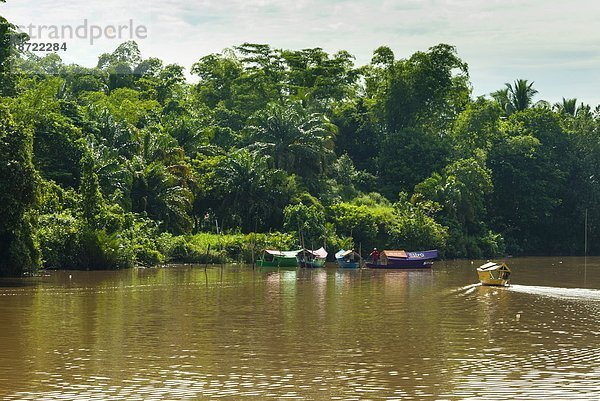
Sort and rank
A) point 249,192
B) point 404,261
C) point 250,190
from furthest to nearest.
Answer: point 249,192, point 250,190, point 404,261

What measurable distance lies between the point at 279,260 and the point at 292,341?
34721mm

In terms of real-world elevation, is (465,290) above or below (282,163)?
below

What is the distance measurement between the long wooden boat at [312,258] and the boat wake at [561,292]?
17.5 meters

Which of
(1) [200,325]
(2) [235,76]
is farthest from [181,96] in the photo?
(1) [200,325]

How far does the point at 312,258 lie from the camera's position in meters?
60.8

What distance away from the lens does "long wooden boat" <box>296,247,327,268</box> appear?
6006 cm

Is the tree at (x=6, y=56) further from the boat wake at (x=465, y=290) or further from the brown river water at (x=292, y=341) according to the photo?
the boat wake at (x=465, y=290)

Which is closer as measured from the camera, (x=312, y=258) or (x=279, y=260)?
(x=279, y=260)

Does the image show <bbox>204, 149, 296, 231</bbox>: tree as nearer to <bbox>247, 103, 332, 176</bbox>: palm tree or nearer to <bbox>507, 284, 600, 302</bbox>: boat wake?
<bbox>247, 103, 332, 176</bbox>: palm tree

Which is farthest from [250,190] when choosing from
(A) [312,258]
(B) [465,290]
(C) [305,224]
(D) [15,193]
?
(D) [15,193]

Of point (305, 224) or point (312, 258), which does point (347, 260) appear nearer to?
point (312, 258)

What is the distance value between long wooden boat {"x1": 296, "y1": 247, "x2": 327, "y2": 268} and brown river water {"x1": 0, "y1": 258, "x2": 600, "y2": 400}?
15.3 meters

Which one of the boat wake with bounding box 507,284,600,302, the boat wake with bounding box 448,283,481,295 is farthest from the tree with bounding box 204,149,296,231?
the boat wake with bounding box 507,284,600,302

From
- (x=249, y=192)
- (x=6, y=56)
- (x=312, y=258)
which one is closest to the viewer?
(x=6, y=56)
